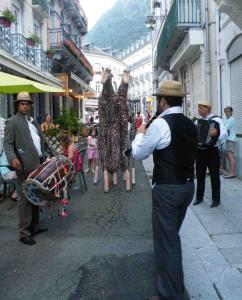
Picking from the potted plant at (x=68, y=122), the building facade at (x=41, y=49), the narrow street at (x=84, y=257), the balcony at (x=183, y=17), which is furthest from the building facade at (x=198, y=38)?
the narrow street at (x=84, y=257)

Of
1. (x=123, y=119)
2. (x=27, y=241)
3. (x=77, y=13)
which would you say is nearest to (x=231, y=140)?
(x=123, y=119)

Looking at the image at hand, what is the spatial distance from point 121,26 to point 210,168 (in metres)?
165

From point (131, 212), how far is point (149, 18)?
17554mm

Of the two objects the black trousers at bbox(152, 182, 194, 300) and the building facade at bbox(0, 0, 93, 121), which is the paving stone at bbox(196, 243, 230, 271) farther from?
the building facade at bbox(0, 0, 93, 121)

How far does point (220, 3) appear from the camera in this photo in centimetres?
855

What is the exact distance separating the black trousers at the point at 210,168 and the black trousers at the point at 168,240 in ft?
12.1

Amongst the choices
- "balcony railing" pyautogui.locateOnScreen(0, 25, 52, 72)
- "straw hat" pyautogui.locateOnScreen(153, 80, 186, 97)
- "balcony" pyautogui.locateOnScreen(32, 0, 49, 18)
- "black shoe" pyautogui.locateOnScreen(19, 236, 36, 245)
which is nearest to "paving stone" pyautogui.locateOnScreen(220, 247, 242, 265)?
"straw hat" pyautogui.locateOnScreen(153, 80, 186, 97)

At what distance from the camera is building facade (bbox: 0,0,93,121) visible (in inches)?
561

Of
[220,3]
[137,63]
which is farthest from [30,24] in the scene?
[137,63]

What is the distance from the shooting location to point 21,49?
1625 cm

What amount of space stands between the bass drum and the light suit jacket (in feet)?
0.57

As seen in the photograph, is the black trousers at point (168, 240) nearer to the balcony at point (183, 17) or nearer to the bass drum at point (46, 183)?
the bass drum at point (46, 183)

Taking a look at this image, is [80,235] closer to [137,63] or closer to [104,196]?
[104,196]

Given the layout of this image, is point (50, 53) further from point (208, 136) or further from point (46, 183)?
point (46, 183)
